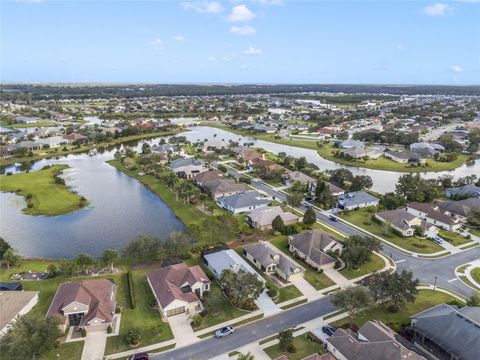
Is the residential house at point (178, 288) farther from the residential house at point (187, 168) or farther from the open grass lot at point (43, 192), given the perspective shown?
the residential house at point (187, 168)

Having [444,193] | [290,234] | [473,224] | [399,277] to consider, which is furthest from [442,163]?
[399,277]

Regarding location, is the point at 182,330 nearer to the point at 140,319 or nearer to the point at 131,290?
the point at 140,319

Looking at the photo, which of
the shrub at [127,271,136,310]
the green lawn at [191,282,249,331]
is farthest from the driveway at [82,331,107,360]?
the green lawn at [191,282,249,331]

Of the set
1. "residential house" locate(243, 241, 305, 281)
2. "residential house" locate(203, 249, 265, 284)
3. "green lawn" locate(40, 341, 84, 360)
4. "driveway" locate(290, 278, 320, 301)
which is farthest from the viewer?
"residential house" locate(243, 241, 305, 281)

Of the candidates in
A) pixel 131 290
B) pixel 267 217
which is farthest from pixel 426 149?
pixel 131 290

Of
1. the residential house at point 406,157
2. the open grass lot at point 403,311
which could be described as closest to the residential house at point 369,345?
→ the open grass lot at point 403,311

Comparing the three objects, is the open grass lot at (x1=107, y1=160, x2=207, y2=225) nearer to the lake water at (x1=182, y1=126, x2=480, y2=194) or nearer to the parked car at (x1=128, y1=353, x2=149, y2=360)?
the parked car at (x1=128, y1=353, x2=149, y2=360)

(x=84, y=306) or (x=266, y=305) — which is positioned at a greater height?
(x=84, y=306)
